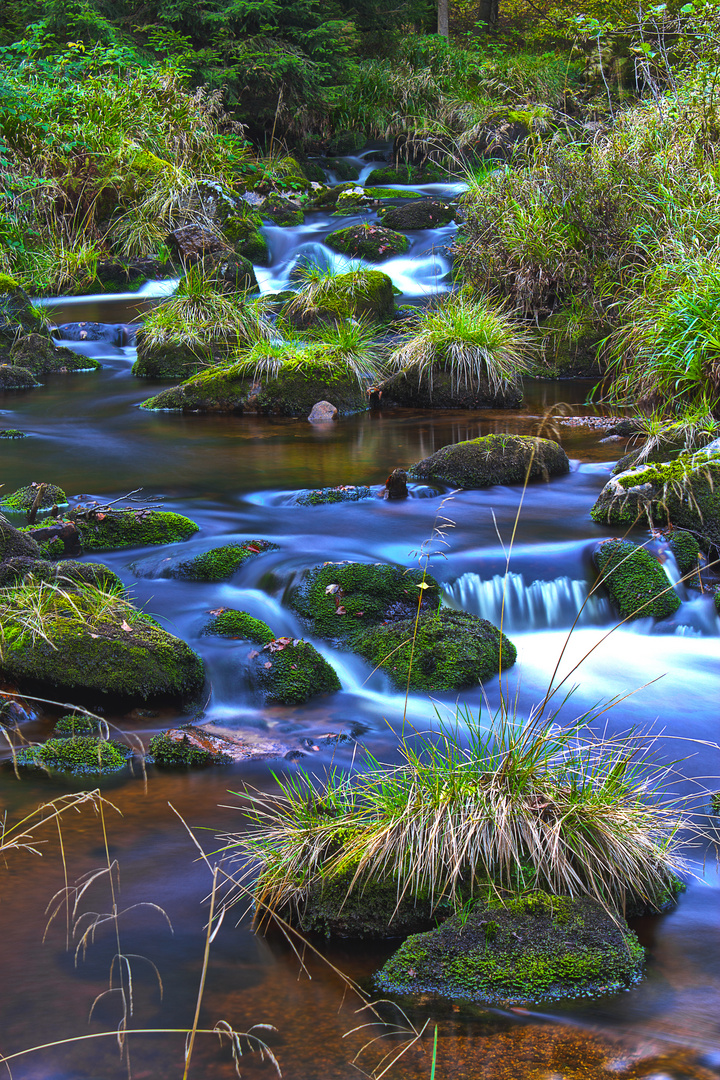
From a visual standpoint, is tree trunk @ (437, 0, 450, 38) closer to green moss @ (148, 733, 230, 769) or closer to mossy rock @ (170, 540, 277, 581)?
mossy rock @ (170, 540, 277, 581)

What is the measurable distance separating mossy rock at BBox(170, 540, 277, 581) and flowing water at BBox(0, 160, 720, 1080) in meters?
0.09

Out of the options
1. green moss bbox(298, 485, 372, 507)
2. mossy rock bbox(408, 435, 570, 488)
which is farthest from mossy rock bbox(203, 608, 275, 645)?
mossy rock bbox(408, 435, 570, 488)

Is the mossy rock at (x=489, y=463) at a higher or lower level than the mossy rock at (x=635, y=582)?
higher

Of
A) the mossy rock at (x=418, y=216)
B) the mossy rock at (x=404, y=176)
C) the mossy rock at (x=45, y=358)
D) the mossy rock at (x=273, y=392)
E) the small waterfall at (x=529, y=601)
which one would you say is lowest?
the small waterfall at (x=529, y=601)

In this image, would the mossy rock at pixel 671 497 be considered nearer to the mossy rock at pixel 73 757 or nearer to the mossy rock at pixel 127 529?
the mossy rock at pixel 127 529

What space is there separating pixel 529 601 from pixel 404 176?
55.2 feet

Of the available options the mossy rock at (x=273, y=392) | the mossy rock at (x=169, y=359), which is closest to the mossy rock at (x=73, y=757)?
the mossy rock at (x=273, y=392)

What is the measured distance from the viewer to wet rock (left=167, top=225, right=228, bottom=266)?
13.4 metres

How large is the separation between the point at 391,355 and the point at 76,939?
8412 millimetres

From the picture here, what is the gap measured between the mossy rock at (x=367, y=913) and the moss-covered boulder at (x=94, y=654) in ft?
5.89

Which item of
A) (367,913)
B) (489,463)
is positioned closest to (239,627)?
(367,913)

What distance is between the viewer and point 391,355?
1038cm

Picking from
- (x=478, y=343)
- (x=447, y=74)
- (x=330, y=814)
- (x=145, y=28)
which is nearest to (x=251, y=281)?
(x=478, y=343)

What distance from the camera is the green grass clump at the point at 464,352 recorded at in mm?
9883
